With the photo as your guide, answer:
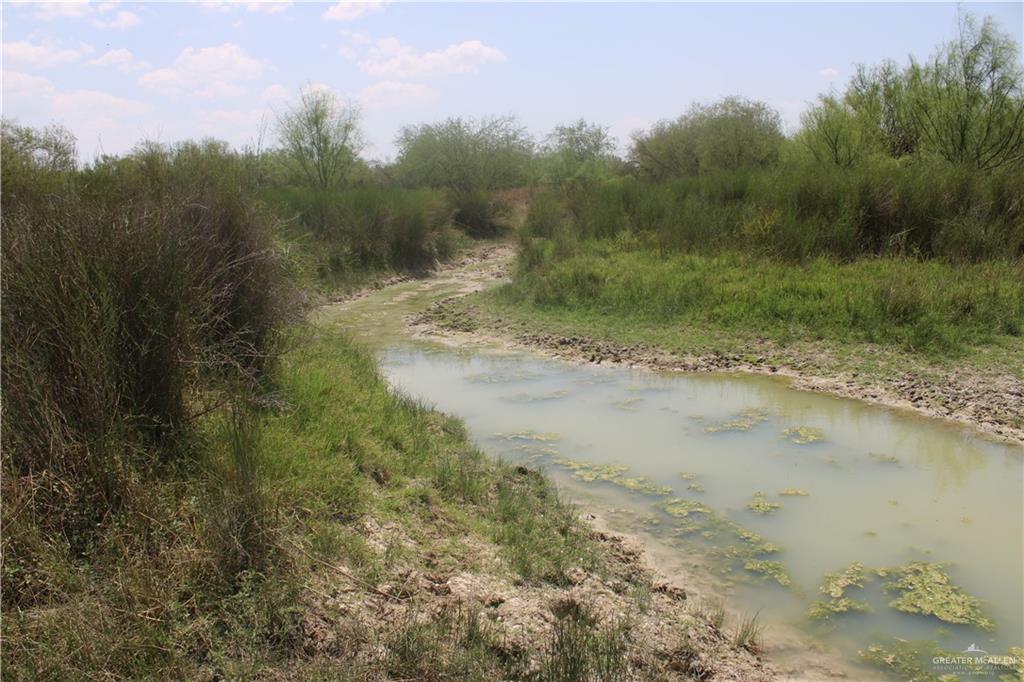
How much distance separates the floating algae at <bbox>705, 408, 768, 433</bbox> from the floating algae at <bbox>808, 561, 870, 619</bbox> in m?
2.66

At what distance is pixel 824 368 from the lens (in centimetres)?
879

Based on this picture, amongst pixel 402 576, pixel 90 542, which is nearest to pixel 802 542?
pixel 402 576

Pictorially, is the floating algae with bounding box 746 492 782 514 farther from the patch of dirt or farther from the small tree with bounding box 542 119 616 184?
the small tree with bounding box 542 119 616 184

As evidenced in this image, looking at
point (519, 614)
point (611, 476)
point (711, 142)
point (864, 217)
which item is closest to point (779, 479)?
point (611, 476)

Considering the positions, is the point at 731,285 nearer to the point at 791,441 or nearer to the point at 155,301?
the point at 791,441

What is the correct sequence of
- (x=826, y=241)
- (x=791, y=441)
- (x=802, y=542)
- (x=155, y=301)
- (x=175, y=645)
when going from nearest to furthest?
(x=175, y=645), (x=155, y=301), (x=802, y=542), (x=791, y=441), (x=826, y=241)

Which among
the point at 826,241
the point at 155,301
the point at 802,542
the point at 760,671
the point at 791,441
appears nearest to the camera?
the point at 760,671

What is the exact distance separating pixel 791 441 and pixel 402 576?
4515mm

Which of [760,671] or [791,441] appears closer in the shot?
[760,671]

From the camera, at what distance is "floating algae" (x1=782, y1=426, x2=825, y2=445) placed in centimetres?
681

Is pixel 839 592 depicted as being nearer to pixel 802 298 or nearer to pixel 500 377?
pixel 500 377

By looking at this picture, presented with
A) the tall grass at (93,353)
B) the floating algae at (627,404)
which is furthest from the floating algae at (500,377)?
the tall grass at (93,353)

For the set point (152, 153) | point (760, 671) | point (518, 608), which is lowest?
point (760, 671)

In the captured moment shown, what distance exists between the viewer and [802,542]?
16.1ft
